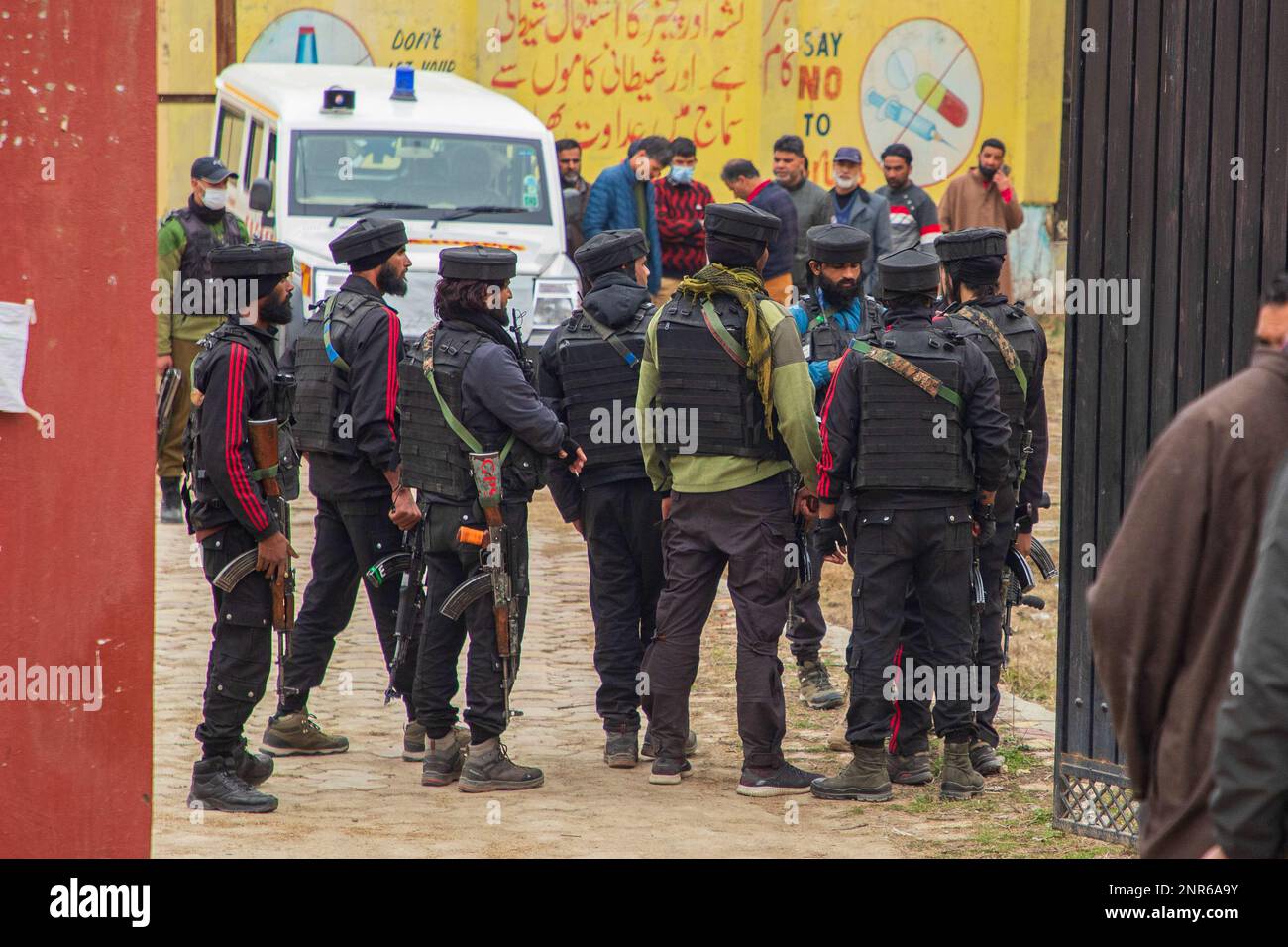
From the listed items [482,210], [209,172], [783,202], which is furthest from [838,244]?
[482,210]

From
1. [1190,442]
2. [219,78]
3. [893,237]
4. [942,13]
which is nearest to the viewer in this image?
[1190,442]

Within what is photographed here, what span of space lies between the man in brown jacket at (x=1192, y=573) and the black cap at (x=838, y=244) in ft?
13.0

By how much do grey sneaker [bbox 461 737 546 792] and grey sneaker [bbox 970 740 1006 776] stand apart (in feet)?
5.67

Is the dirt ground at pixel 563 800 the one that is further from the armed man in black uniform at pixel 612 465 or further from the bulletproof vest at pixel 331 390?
the bulletproof vest at pixel 331 390

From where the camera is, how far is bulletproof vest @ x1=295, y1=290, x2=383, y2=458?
679cm

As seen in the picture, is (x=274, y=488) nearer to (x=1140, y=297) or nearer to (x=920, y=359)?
(x=920, y=359)

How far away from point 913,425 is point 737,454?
0.64 metres

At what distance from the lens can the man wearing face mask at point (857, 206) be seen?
1230cm

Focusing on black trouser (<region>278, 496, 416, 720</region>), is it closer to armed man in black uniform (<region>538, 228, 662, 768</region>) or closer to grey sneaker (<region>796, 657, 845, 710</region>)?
armed man in black uniform (<region>538, 228, 662, 768</region>)

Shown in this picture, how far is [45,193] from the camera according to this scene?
454cm

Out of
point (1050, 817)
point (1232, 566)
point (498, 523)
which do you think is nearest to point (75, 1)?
point (498, 523)

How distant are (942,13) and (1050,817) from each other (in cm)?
1537

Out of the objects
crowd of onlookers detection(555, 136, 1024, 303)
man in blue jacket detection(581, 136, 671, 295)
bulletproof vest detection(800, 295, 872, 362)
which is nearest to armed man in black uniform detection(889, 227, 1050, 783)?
bulletproof vest detection(800, 295, 872, 362)

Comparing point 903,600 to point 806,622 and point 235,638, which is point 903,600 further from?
point 235,638
